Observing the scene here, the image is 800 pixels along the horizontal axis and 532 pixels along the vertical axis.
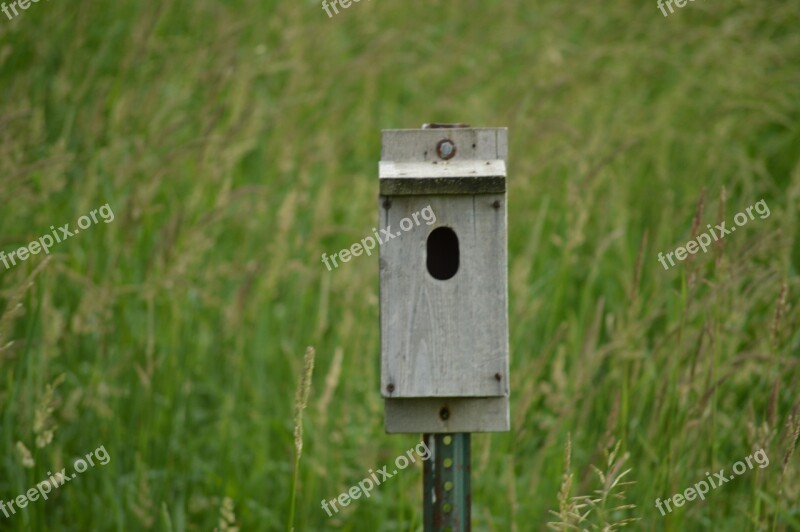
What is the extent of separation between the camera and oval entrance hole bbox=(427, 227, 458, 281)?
7.57 feet

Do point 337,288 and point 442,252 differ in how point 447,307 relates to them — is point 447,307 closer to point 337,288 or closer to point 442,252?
point 442,252

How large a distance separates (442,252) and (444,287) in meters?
0.34

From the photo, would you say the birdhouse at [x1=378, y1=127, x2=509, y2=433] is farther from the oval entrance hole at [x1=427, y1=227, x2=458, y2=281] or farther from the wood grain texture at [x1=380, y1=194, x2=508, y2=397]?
the oval entrance hole at [x1=427, y1=227, x2=458, y2=281]

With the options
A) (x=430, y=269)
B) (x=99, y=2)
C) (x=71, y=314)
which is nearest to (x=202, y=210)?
(x=71, y=314)

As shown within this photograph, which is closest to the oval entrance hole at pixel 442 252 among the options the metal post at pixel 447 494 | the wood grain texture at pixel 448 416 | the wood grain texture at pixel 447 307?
the wood grain texture at pixel 447 307

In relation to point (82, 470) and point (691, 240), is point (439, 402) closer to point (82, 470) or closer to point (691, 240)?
point (691, 240)

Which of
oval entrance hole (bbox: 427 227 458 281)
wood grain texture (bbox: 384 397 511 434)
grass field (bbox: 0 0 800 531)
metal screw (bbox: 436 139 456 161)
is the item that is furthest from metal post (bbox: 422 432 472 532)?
metal screw (bbox: 436 139 456 161)

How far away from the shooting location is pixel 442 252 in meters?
2.31

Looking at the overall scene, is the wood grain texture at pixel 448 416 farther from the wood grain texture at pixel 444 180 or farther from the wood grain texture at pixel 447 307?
the wood grain texture at pixel 444 180

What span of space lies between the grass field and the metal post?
229 mm

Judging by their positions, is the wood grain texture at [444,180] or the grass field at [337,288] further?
the grass field at [337,288]

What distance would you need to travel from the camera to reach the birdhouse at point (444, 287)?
1.94 m

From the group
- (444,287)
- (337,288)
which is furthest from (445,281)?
(337,288)

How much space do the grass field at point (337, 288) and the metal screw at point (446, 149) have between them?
68cm
